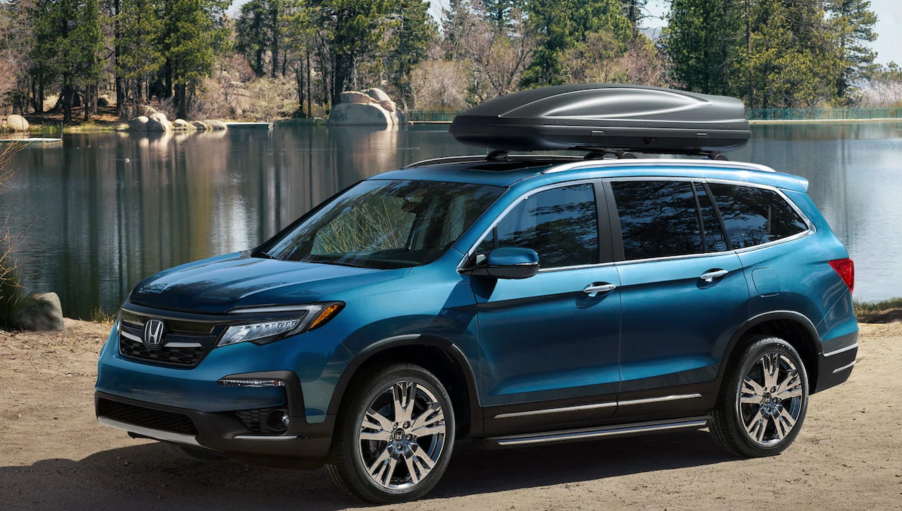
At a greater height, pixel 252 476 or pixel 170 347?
pixel 170 347

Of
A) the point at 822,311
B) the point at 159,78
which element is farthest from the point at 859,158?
the point at 159,78

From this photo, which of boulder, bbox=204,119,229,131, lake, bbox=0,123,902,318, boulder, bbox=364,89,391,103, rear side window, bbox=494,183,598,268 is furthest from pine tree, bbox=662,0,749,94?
rear side window, bbox=494,183,598,268

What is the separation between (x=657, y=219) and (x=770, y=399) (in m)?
1.46

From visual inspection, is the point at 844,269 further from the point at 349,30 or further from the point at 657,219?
the point at 349,30

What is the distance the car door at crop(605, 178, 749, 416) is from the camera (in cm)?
666

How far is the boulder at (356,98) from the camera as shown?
375 ft

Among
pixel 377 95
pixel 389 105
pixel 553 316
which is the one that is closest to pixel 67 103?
pixel 377 95

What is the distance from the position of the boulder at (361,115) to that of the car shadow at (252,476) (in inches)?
4160

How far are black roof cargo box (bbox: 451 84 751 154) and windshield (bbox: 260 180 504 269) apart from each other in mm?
487

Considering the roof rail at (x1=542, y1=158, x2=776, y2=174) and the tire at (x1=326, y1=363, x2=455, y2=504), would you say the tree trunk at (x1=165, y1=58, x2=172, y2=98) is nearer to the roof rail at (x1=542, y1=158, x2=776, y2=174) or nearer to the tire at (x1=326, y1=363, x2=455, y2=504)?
Result: the roof rail at (x1=542, y1=158, x2=776, y2=174)

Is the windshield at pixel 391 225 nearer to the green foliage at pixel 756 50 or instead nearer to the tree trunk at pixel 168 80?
the green foliage at pixel 756 50

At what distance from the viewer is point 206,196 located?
41.3m

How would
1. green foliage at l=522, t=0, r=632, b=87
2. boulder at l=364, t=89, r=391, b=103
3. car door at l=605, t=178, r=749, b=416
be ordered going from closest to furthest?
1. car door at l=605, t=178, r=749, b=416
2. green foliage at l=522, t=0, r=632, b=87
3. boulder at l=364, t=89, r=391, b=103

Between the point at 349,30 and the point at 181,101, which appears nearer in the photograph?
the point at 181,101
